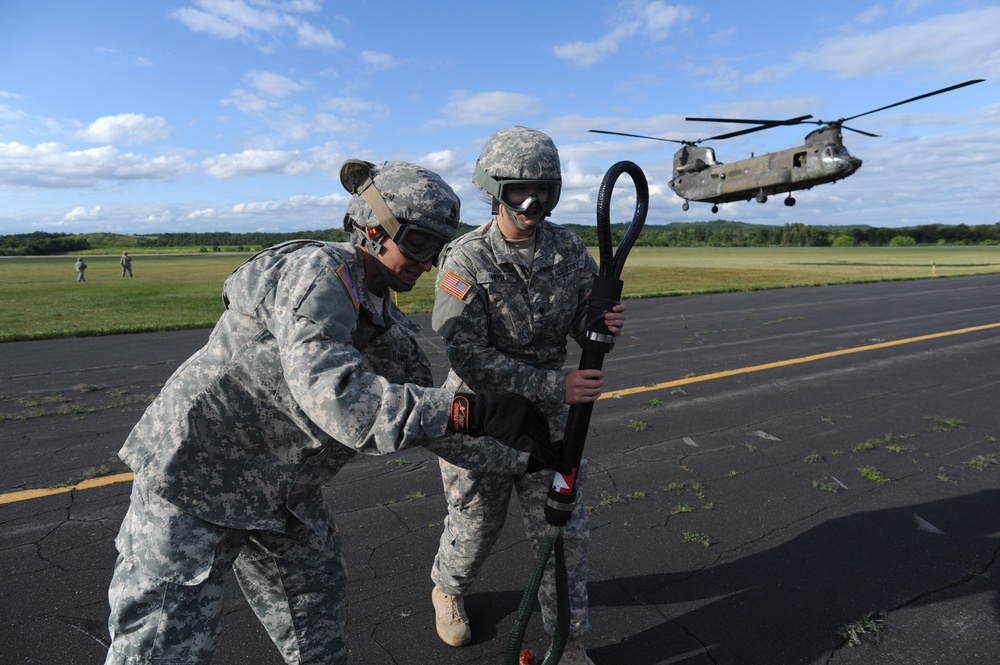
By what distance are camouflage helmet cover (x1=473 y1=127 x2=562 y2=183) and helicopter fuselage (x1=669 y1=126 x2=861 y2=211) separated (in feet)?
79.9

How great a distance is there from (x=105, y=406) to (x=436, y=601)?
523cm

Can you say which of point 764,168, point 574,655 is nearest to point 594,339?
point 574,655

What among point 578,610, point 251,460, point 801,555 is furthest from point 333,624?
point 801,555

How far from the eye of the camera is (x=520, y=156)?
8.68ft

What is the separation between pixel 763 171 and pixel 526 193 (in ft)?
87.1

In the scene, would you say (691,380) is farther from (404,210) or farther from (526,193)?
(404,210)

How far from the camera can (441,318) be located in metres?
2.74

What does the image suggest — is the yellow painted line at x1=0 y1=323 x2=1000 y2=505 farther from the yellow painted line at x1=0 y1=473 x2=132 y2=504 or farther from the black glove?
the black glove

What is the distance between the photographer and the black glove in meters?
1.69

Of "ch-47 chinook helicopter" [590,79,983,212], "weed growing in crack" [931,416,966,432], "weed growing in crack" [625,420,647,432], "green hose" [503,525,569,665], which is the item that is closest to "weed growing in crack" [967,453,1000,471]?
"weed growing in crack" [931,416,966,432]

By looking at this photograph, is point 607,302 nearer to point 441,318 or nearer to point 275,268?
point 441,318

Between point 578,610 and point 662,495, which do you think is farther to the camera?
point 662,495

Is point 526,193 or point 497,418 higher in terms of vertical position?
point 526,193

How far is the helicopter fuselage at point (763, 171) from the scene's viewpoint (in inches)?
920
